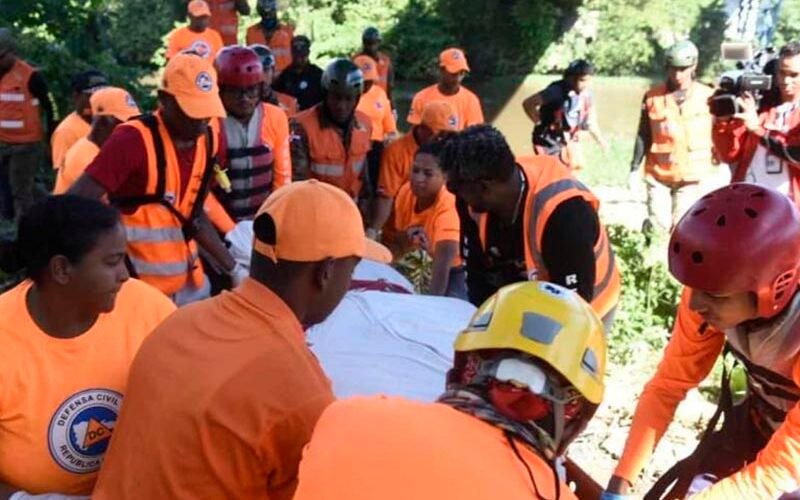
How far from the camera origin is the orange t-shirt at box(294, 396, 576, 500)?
4.92 feet

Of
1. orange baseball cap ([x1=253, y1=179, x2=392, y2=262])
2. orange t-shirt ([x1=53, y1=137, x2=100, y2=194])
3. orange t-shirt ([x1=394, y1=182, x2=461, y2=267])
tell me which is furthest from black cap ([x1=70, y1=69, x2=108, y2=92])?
orange baseball cap ([x1=253, y1=179, x2=392, y2=262])

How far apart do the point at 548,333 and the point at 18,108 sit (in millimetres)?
7105

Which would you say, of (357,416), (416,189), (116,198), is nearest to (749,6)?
(416,189)

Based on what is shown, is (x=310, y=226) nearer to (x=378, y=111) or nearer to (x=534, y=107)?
(x=378, y=111)

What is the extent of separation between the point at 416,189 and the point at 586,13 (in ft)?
43.9

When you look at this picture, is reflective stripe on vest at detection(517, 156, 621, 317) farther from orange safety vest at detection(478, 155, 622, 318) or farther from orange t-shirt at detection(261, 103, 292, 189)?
orange t-shirt at detection(261, 103, 292, 189)

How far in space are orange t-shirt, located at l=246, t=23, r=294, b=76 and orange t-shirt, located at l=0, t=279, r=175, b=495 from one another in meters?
7.96

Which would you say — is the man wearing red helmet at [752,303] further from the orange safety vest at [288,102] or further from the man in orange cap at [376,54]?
the man in orange cap at [376,54]

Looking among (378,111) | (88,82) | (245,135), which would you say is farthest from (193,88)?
(378,111)

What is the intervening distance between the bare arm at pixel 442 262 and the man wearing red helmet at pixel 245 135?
104 centimetres

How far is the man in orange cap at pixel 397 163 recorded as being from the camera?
5.48m

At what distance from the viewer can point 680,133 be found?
25.6ft

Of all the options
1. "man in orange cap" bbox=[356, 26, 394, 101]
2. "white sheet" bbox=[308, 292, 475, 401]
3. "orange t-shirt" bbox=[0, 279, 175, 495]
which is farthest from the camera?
"man in orange cap" bbox=[356, 26, 394, 101]

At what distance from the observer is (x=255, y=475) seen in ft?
6.93
